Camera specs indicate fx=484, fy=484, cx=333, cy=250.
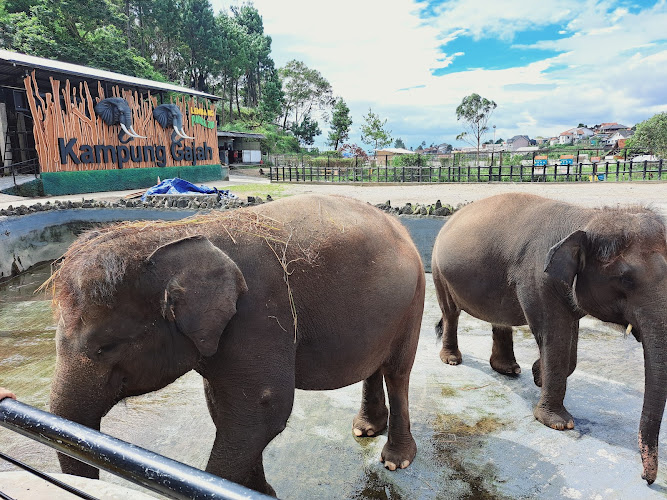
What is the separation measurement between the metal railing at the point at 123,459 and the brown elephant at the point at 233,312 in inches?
25.7

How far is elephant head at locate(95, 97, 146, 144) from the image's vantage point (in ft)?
71.9

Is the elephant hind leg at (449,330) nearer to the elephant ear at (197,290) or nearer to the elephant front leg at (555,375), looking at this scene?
the elephant front leg at (555,375)

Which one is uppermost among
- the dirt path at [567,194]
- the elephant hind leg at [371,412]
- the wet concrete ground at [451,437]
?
the dirt path at [567,194]

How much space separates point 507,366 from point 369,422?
1.81 m

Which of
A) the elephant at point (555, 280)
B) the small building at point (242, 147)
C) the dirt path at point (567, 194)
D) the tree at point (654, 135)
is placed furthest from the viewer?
the small building at point (242, 147)

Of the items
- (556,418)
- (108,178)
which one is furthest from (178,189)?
(556,418)

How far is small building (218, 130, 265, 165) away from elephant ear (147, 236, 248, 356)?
41.9 m

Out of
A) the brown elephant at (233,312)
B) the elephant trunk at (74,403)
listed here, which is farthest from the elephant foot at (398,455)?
the elephant trunk at (74,403)

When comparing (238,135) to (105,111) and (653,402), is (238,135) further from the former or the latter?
(653,402)

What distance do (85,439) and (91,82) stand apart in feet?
85.1

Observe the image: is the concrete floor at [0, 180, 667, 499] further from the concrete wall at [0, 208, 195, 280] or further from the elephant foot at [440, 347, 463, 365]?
the concrete wall at [0, 208, 195, 280]

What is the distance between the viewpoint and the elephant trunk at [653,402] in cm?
298

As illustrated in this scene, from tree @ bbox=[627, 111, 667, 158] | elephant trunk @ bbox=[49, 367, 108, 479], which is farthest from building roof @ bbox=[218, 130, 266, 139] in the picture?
elephant trunk @ bbox=[49, 367, 108, 479]

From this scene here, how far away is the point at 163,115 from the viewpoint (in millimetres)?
25359
